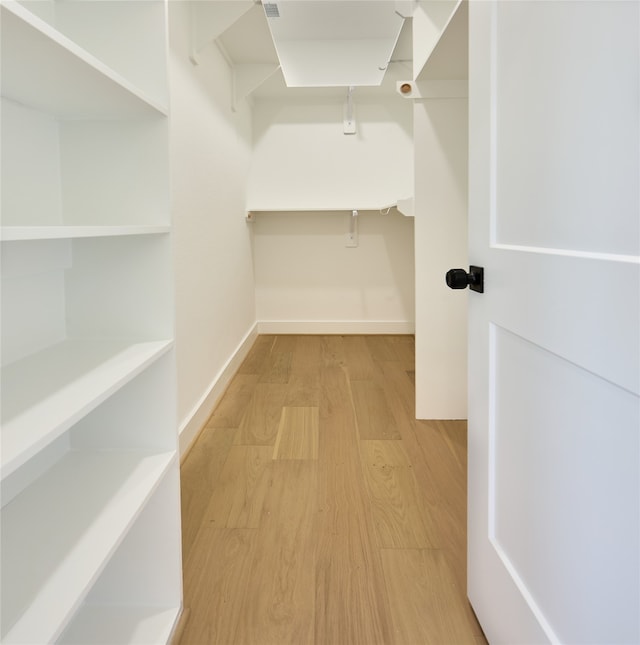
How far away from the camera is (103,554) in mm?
761

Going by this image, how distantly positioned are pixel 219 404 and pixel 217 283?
2.15 feet

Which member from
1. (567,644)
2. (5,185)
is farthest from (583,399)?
(5,185)

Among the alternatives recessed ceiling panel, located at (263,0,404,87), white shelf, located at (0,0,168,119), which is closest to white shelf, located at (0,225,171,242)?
white shelf, located at (0,0,168,119)

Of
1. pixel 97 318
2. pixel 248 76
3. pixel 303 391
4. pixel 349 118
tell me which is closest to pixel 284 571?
pixel 97 318

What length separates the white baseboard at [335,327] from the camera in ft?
14.0

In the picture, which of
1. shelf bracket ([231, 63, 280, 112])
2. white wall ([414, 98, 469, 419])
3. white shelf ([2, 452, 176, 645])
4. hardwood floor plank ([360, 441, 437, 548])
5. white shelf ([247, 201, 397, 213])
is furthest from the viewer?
white shelf ([247, 201, 397, 213])

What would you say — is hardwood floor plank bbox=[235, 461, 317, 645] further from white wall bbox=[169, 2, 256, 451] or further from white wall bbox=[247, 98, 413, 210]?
white wall bbox=[247, 98, 413, 210]

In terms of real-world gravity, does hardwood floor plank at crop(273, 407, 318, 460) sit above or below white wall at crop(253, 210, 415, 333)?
below

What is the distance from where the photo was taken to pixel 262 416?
2414mm

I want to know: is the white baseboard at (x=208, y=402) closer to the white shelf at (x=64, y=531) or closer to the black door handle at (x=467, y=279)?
the white shelf at (x=64, y=531)

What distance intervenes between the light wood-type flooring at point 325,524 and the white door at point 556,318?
0.25 meters

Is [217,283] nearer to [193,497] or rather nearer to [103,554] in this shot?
[193,497]

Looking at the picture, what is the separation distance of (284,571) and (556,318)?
3.21 feet

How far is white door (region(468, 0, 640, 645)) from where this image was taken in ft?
1.89
